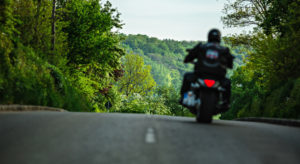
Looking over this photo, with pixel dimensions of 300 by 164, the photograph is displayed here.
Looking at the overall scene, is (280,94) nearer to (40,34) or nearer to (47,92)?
(47,92)

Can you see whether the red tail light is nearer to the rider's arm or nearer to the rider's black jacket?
the rider's black jacket

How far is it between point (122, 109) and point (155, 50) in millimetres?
135828

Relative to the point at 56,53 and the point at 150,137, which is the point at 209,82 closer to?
the point at 150,137

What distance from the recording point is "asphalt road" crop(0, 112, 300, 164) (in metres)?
5.71

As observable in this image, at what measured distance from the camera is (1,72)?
15.5 m

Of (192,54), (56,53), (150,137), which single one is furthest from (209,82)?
(56,53)

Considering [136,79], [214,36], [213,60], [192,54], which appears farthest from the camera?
[136,79]

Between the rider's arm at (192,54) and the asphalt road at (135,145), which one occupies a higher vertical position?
the rider's arm at (192,54)

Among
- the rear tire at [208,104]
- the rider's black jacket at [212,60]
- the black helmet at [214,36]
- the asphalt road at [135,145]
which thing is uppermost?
the black helmet at [214,36]

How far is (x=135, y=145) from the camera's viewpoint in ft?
21.4

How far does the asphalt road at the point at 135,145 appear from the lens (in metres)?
5.71

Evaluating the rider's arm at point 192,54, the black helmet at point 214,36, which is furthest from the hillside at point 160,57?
the black helmet at point 214,36

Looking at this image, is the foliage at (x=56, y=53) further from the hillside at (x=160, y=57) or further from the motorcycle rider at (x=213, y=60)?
the hillside at (x=160, y=57)

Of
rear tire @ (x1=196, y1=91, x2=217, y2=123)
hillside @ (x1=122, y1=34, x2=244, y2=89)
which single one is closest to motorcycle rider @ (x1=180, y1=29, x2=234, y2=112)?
rear tire @ (x1=196, y1=91, x2=217, y2=123)
